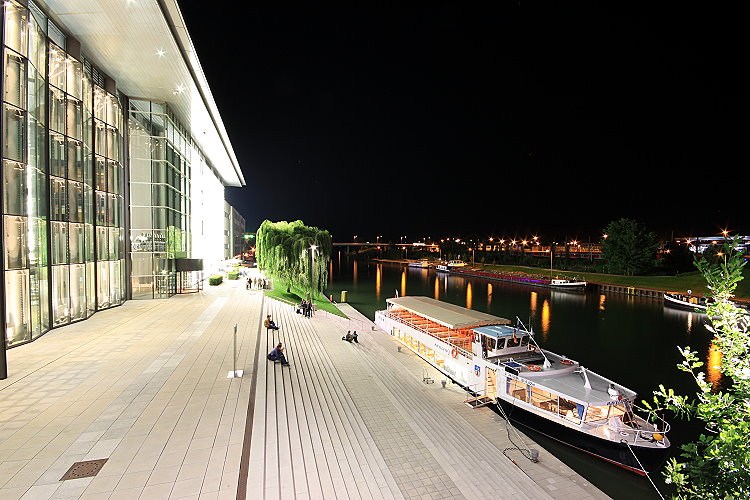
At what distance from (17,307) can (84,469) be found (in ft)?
34.8

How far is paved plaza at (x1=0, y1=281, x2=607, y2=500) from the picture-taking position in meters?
6.97

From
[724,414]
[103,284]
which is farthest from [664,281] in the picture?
[103,284]

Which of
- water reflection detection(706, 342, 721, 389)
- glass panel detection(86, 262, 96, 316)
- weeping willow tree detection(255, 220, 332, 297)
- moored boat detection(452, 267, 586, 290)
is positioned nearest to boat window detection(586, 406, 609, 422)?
water reflection detection(706, 342, 721, 389)

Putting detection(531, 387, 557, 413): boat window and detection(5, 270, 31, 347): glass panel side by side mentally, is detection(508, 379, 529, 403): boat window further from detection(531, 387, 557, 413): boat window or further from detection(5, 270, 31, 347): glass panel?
detection(5, 270, 31, 347): glass panel

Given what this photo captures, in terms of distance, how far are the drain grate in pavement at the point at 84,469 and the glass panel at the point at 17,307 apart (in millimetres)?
9777

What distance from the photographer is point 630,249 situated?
2329 inches

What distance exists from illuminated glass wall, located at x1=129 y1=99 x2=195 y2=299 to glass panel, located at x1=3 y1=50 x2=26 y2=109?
11997 mm

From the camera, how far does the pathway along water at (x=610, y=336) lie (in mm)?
11820

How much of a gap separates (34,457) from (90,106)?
63.3ft

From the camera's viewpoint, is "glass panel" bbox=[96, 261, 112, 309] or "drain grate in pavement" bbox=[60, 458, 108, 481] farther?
"glass panel" bbox=[96, 261, 112, 309]

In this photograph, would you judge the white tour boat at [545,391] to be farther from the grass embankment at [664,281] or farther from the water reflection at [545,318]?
the grass embankment at [664,281]

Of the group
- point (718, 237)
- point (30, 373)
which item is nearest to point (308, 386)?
point (30, 373)

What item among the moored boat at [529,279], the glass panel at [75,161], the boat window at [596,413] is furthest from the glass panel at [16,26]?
the moored boat at [529,279]

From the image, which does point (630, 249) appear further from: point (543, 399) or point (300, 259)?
point (543, 399)
